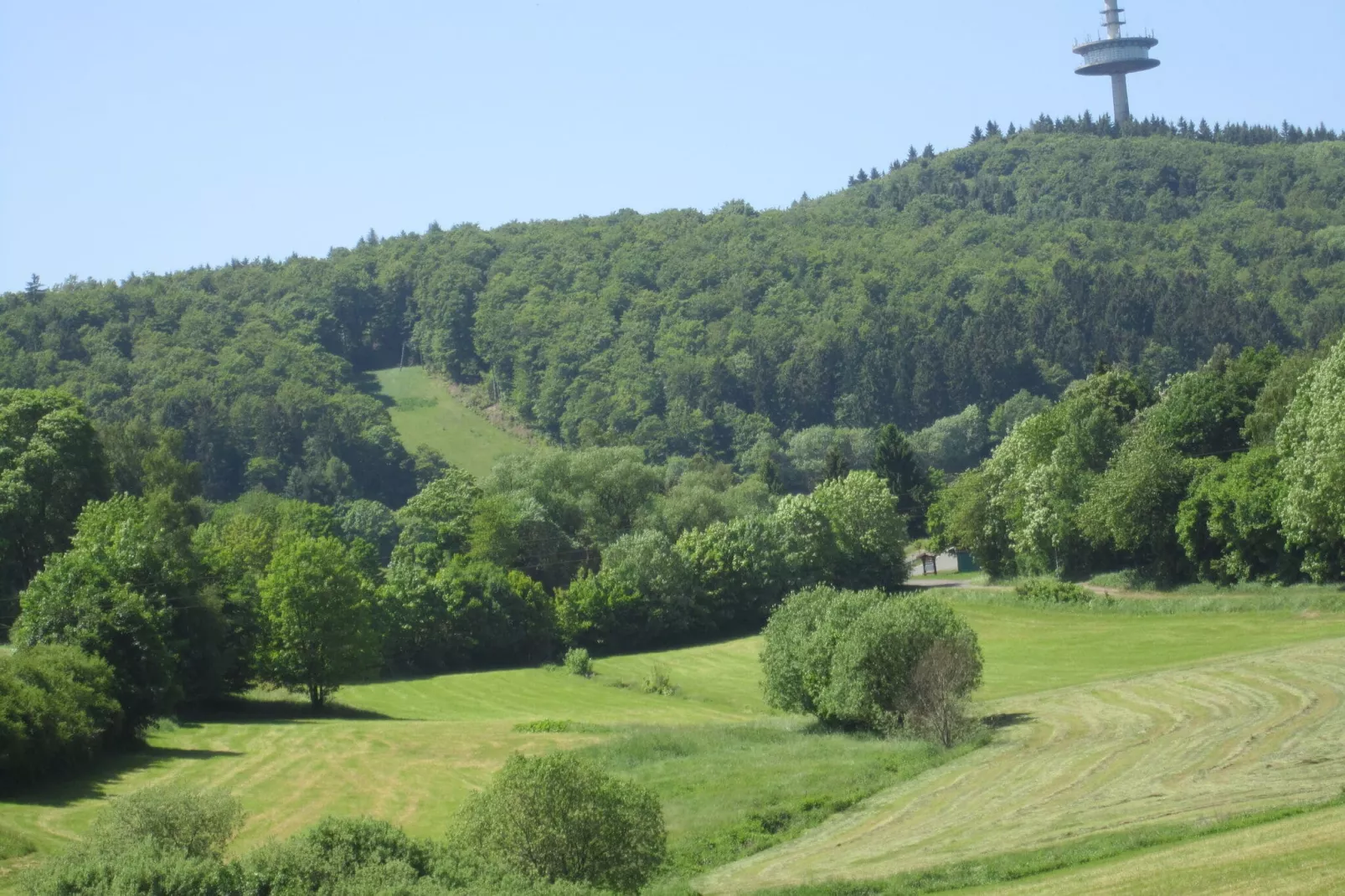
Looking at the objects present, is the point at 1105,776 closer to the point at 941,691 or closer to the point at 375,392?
the point at 941,691

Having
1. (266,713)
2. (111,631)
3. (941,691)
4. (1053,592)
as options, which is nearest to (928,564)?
(1053,592)

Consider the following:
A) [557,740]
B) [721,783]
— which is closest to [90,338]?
[557,740]

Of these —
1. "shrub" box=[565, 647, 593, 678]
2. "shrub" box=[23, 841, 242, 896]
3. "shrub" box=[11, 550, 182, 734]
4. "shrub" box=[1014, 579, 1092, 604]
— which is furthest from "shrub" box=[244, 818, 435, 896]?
"shrub" box=[1014, 579, 1092, 604]

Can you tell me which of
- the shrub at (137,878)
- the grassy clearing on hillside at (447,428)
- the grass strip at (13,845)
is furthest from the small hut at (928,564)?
the shrub at (137,878)

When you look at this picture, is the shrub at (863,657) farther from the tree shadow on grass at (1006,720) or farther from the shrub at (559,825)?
the shrub at (559,825)

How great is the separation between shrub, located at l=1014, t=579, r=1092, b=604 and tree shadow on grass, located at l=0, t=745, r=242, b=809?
154 ft

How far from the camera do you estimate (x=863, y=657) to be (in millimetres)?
46281

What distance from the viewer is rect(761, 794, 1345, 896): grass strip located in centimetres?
2666

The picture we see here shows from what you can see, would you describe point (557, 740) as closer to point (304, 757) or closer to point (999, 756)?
point (304, 757)

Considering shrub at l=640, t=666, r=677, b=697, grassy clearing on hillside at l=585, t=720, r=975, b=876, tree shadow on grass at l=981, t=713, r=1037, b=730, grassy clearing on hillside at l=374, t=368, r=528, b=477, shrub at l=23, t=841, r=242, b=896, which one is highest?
grassy clearing on hillside at l=374, t=368, r=528, b=477

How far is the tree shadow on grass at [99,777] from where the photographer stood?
37.5 metres

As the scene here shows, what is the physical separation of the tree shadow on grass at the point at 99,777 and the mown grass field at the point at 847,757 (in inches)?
5.4

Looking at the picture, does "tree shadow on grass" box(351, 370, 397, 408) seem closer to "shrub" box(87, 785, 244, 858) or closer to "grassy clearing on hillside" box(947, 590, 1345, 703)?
"grassy clearing on hillside" box(947, 590, 1345, 703)

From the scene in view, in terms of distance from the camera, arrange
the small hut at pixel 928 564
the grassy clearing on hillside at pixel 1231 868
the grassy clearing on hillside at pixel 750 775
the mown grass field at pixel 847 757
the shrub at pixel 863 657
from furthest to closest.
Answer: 1. the small hut at pixel 928 564
2. the shrub at pixel 863 657
3. the grassy clearing on hillside at pixel 750 775
4. the mown grass field at pixel 847 757
5. the grassy clearing on hillside at pixel 1231 868
